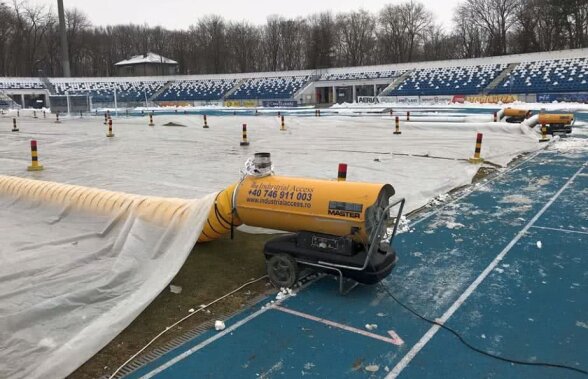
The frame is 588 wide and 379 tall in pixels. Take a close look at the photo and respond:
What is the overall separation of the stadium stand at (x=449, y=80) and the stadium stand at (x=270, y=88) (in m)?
15.5

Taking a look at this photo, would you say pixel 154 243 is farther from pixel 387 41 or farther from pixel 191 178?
pixel 387 41

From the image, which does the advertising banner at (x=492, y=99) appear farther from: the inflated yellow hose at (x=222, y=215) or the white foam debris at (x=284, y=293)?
the white foam debris at (x=284, y=293)

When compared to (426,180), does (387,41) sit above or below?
above

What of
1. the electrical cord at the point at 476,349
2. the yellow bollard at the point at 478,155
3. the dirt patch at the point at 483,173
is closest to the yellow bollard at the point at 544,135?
the yellow bollard at the point at 478,155

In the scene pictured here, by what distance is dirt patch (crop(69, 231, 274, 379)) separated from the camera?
4551 millimetres

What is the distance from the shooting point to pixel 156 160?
630 inches

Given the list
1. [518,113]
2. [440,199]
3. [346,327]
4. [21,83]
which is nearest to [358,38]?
[21,83]

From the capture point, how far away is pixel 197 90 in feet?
250

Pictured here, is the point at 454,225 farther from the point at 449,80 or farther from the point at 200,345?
the point at 449,80

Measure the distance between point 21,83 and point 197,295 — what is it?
260 ft

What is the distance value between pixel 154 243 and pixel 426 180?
767 cm

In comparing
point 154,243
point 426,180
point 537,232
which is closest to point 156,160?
point 426,180

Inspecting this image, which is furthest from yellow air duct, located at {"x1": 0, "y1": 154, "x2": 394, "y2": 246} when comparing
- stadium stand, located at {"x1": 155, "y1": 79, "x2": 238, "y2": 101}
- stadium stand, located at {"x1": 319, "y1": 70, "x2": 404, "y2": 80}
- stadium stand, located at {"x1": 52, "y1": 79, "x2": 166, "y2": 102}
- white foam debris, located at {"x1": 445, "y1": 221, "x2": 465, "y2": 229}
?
stadium stand, located at {"x1": 52, "y1": 79, "x2": 166, "y2": 102}

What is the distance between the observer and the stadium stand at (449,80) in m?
55.4
